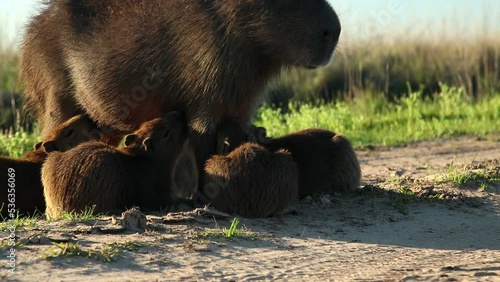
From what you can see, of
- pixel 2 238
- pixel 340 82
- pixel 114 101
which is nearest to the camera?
pixel 2 238

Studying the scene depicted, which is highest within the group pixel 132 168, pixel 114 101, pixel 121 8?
pixel 121 8

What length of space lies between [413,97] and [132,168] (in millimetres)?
7596

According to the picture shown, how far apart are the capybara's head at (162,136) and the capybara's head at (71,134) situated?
0.78 metres

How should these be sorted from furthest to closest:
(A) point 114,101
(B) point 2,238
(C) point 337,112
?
(C) point 337,112 → (A) point 114,101 → (B) point 2,238

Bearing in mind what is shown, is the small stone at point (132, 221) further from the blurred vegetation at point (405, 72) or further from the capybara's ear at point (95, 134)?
the blurred vegetation at point (405, 72)

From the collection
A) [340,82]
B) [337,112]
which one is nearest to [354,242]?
[337,112]

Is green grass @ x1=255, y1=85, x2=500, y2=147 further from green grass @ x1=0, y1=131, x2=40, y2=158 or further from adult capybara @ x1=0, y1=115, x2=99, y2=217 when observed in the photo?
adult capybara @ x1=0, y1=115, x2=99, y2=217

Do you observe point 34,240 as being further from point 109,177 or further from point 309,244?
point 309,244

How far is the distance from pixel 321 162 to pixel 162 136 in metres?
1.19

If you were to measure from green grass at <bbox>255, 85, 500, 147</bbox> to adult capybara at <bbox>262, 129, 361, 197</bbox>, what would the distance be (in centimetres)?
389

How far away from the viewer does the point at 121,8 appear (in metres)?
7.32

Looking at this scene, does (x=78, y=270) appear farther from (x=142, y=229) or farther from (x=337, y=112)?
(x=337, y=112)

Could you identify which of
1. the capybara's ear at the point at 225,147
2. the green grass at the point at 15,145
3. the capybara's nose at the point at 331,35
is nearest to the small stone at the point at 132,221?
the capybara's ear at the point at 225,147

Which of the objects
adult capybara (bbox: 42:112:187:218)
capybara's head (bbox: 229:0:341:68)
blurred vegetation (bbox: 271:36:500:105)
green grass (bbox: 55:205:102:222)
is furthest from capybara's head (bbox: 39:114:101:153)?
blurred vegetation (bbox: 271:36:500:105)
